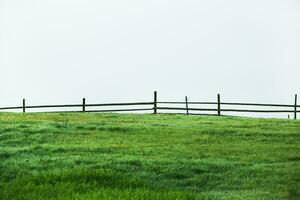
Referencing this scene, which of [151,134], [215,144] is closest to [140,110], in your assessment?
[151,134]

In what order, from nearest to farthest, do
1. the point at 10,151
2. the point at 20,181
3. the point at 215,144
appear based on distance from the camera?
the point at 20,181, the point at 10,151, the point at 215,144

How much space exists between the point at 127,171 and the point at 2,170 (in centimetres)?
315

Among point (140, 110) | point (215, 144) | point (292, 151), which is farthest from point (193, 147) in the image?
point (140, 110)

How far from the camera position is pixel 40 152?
18.8 meters

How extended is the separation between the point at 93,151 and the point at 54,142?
290cm

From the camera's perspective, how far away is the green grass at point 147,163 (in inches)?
500

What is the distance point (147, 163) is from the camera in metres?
16.2

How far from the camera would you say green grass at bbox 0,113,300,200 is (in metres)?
12.7

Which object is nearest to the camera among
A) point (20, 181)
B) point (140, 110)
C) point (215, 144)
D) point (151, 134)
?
point (20, 181)

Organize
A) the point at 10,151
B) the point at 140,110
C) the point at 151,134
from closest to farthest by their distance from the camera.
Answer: the point at 10,151 → the point at 151,134 → the point at 140,110

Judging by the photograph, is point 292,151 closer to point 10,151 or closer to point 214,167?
point 214,167

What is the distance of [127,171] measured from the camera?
15352 millimetres

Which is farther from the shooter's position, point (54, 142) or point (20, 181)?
point (54, 142)

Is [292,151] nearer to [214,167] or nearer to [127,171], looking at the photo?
[214,167]
